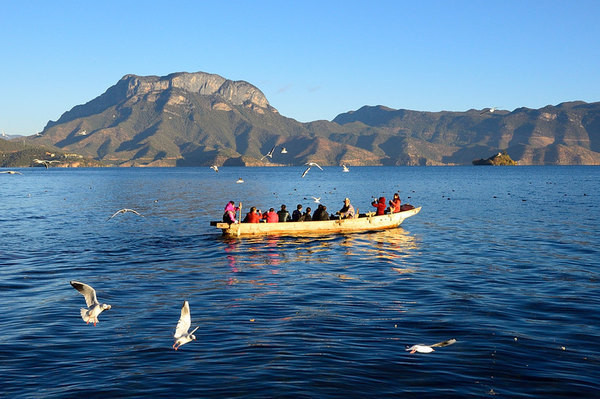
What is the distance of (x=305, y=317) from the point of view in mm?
17188

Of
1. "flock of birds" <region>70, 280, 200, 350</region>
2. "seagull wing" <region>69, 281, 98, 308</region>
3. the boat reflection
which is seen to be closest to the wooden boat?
the boat reflection

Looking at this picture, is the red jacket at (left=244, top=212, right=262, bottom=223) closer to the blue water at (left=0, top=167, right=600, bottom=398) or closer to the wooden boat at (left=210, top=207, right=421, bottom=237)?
the wooden boat at (left=210, top=207, right=421, bottom=237)

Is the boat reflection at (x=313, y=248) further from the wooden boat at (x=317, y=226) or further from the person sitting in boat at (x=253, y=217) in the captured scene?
the person sitting in boat at (x=253, y=217)

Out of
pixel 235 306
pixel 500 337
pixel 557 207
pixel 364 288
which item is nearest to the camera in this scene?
pixel 500 337

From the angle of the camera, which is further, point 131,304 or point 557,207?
point 557,207

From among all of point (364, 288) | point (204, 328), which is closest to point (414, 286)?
point (364, 288)

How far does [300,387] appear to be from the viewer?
11797 mm

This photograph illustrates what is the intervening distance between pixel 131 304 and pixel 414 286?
35.9 ft

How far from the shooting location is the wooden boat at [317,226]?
3522 centimetres

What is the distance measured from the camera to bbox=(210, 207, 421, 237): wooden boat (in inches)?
1387

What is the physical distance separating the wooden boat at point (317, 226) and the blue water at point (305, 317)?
2.90 feet

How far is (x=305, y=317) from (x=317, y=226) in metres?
19.6

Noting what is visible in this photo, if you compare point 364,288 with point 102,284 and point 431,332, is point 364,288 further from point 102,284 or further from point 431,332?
point 102,284

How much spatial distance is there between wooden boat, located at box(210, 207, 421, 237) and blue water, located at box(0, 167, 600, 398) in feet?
2.90
